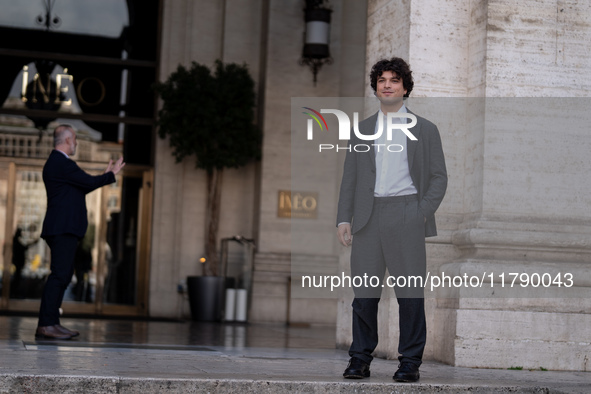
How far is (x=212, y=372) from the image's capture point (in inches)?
199

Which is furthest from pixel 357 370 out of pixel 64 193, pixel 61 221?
pixel 64 193

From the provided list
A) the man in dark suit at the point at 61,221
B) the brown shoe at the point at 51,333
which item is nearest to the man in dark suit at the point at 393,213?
the man in dark suit at the point at 61,221

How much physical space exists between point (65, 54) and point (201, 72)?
2337 mm

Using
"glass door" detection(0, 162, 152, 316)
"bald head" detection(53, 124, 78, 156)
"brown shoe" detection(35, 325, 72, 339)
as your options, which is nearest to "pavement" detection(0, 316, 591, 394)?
"brown shoe" detection(35, 325, 72, 339)

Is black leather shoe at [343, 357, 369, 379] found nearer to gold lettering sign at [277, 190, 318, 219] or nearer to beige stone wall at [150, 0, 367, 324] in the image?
beige stone wall at [150, 0, 367, 324]

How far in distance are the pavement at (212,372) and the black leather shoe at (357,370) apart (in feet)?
0.18

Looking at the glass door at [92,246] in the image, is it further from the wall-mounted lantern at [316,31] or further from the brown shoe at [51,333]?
the brown shoe at [51,333]

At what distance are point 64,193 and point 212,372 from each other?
10.6 feet

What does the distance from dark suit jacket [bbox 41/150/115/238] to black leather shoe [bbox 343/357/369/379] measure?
3.42 meters

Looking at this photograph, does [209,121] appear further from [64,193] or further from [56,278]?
[56,278]

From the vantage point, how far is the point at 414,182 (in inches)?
207

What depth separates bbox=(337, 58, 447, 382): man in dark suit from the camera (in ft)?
16.9

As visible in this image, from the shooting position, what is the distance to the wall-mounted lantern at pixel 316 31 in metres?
13.9

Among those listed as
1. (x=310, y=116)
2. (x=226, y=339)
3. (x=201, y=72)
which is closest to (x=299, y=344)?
(x=226, y=339)
